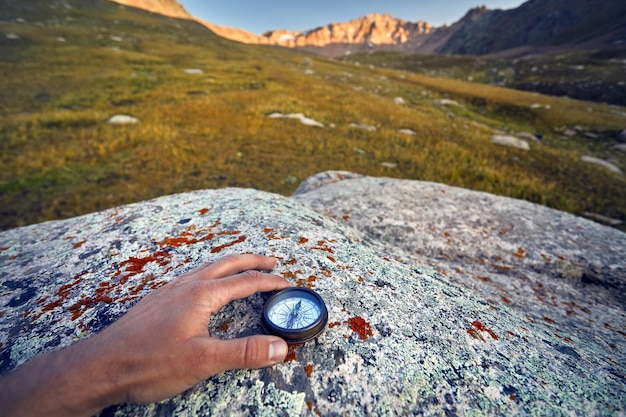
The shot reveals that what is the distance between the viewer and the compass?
8.16 feet

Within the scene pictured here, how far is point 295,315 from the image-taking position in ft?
8.85

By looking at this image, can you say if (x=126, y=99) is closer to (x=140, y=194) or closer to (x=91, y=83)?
(x=91, y=83)

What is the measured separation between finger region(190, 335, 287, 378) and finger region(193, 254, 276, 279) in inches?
28.9

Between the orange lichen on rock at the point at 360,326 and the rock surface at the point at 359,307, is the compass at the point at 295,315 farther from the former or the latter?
the orange lichen on rock at the point at 360,326

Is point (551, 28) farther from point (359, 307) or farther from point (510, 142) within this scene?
point (359, 307)

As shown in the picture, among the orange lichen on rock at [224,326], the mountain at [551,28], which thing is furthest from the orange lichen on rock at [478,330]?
the mountain at [551,28]

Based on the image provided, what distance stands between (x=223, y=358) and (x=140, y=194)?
1215 centimetres

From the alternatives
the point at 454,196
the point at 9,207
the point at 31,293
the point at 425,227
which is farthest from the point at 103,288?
the point at 9,207

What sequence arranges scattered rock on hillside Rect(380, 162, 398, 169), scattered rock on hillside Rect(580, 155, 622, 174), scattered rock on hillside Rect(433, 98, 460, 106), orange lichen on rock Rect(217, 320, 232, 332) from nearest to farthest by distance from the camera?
orange lichen on rock Rect(217, 320, 232, 332), scattered rock on hillside Rect(380, 162, 398, 169), scattered rock on hillside Rect(580, 155, 622, 174), scattered rock on hillside Rect(433, 98, 460, 106)

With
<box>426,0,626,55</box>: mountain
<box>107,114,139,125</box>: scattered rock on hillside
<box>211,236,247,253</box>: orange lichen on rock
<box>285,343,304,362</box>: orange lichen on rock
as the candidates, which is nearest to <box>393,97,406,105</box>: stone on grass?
<box>107,114,139,125</box>: scattered rock on hillside

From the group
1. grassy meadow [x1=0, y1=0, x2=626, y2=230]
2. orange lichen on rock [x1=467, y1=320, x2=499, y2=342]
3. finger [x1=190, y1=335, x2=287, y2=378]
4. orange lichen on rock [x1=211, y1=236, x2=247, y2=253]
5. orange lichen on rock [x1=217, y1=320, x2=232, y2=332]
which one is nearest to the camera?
finger [x1=190, y1=335, x2=287, y2=378]

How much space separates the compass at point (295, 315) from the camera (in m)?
2.49

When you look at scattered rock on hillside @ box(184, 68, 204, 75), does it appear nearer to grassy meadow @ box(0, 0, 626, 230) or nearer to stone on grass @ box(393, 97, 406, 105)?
grassy meadow @ box(0, 0, 626, 230)

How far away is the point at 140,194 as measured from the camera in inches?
481
